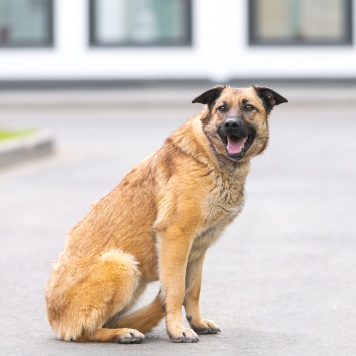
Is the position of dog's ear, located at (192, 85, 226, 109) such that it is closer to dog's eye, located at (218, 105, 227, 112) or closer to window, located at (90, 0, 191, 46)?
dog's eye, located at (218, 105, 227, 112)

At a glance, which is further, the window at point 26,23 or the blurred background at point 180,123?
the window at point 26,23

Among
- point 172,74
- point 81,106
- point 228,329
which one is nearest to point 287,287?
point 228,329

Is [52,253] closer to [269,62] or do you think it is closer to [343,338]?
[343,338]

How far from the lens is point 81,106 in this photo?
2611cm

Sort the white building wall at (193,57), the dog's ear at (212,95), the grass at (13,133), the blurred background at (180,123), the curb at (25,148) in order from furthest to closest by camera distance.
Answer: the white building wall at (193,57) → the grass at (13,133) → the curb at (25,148) → the blurred background at (180,123) → the dog's ear at (212,95)

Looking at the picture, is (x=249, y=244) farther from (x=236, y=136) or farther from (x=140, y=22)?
(x=140, y=22)

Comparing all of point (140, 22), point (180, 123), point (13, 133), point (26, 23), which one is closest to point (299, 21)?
point (140, 22)

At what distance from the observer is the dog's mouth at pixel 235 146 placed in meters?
6.57

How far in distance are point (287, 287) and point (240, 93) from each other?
7.28 feet

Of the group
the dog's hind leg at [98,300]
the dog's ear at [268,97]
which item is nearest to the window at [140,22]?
the dog's ear at [268,97]

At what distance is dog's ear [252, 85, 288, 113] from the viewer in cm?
670

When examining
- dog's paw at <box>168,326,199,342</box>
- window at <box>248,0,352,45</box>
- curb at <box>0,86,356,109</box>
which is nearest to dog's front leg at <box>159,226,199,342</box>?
dog's paw at <box>168,326,199,342</box>

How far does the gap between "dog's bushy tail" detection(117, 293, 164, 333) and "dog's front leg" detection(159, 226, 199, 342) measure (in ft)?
0.27

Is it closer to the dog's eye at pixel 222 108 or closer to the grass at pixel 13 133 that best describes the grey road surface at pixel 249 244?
the grass at pixel 13 133
